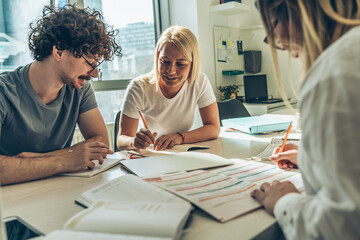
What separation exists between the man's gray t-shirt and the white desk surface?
41cm

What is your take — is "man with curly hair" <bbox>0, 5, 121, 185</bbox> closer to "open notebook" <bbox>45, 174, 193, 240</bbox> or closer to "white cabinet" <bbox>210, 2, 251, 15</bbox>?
"open notebook" <bbox>45, 174, 193, 240</bbox>

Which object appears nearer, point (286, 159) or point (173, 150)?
point (286, 159)

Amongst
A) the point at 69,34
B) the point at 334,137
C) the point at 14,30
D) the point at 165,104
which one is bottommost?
the point at 165,104

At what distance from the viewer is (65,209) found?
2.69ft

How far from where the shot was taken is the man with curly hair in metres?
1.37

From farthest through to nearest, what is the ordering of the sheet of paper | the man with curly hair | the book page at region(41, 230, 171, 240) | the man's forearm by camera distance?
the man with curly hair
the man's forearm
the sheet of paper
the book page at region(41, 230, 171, 240)

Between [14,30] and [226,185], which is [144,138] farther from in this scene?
[14,30]

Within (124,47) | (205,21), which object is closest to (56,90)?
(124,47)

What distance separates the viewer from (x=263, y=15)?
2.21 feet

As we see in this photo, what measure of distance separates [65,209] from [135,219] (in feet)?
0.90

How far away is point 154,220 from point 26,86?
1042 millimetres

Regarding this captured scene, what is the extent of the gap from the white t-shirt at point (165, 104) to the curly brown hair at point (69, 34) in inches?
12.5

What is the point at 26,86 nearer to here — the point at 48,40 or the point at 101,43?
the point at 48,40

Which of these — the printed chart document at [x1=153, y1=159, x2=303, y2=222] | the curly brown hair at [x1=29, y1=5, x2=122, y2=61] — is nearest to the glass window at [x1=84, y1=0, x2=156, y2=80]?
Answer: the curly brown hair at [x1=29, y1=5, x2=122, y2=61]
